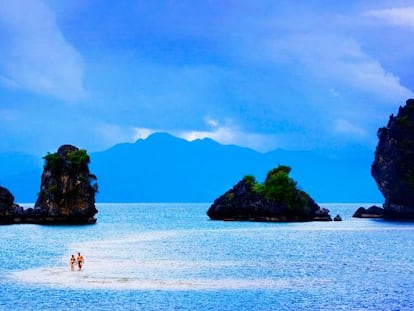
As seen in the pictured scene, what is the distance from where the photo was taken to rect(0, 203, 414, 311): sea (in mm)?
64750

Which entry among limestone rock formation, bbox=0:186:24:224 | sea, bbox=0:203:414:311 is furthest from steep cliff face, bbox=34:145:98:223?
sea, bbox=0:203:414:311

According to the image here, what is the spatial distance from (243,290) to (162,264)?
2625cm

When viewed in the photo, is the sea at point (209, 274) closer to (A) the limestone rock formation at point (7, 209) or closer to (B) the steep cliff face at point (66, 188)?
(A) the limestone rock formation at point (7, 209)

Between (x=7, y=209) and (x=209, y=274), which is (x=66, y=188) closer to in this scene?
(x=7, y=209)

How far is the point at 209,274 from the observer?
8500 cm

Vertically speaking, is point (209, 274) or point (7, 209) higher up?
point (7, 209)

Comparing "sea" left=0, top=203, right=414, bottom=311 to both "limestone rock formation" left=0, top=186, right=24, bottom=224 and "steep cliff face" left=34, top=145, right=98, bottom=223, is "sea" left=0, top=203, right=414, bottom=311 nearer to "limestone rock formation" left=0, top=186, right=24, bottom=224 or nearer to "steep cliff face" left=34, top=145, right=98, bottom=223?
"limestone rock formation" left=0, top=186, right=24, bottom=224

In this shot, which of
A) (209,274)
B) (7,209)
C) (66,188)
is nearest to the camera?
(209,274)

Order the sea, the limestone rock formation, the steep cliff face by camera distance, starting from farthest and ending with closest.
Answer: the steep cliff face → the limestone rock formation → the sea

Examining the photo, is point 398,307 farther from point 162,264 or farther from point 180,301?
point 162,264

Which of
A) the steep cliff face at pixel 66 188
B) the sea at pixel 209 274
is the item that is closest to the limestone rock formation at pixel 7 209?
the steep cliff face at pixel 66 188

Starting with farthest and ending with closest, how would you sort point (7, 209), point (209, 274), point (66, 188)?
point (66, 188) < point (7, 209) < point (209, 274)

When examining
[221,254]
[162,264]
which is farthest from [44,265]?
[221,254]

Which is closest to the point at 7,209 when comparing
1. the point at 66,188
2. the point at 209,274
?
the point at 66,188
